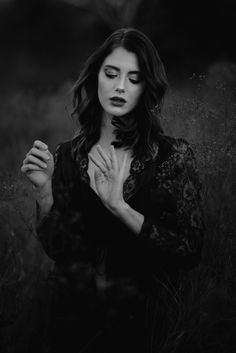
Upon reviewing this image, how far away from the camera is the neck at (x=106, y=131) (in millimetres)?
1838

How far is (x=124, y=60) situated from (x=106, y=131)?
0.30m

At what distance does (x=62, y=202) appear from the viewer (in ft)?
5.60

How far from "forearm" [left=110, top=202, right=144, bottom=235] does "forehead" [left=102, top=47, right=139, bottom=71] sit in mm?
515

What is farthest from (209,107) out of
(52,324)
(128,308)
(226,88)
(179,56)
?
(179,56)

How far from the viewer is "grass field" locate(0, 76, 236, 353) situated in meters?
1.59

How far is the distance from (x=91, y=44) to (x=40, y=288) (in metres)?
2.45

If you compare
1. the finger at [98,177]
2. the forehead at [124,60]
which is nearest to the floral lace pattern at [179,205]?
the finger at [98,177]

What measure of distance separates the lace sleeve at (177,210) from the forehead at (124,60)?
13.3 inches

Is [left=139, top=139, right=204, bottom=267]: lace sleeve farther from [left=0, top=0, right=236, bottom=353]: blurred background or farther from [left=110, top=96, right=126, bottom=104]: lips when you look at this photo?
[left=110, top=96, right=126, bottom=104]: lips

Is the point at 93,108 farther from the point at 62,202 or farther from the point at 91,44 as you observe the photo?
the point at 91,44

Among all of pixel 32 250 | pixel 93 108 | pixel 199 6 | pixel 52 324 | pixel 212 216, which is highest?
pixel 199 6

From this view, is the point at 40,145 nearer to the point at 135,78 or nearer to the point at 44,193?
the point at 44,193

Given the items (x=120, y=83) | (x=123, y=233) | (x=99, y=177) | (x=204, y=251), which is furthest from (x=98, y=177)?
(x=204, y=251)

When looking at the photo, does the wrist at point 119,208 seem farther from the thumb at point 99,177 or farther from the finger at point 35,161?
the finger at point 35,161
